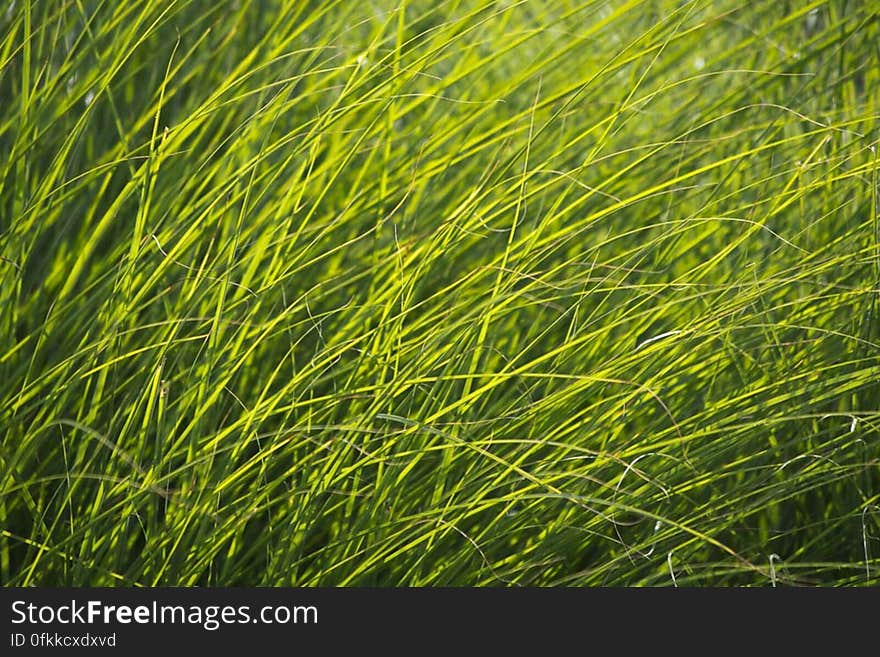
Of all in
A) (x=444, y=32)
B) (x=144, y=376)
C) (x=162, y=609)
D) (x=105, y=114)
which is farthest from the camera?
(x=105, y=114)

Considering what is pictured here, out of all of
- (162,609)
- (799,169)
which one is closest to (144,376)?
(162,609)

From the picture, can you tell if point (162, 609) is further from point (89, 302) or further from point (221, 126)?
point (221, 126)

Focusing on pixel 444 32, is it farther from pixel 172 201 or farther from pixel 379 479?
pixel 379 479

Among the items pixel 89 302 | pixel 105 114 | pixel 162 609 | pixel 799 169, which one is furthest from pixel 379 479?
pixel 105 114

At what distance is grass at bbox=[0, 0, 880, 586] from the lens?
92 centimetres

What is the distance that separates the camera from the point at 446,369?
92 cm

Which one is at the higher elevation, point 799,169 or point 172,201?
point 172,201

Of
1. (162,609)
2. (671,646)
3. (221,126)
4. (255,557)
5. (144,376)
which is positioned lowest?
(671,646)

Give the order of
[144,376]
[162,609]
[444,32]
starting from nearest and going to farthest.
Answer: [162,609] → [144,376] → [444,32]

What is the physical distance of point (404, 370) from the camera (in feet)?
2.96

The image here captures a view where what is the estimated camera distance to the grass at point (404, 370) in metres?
0.92

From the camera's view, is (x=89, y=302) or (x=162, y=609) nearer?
(x=162, y=609)

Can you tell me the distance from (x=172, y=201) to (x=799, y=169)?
631 mm

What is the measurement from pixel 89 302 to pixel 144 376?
0.33ft
